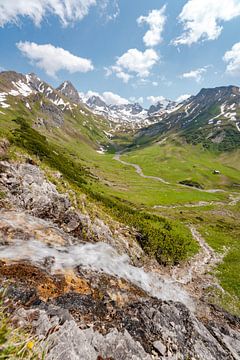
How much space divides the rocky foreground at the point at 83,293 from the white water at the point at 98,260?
9 cm

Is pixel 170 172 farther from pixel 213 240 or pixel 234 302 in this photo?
pixel 234 302

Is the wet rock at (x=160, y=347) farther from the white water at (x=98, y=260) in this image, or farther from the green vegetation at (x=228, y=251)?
the green vegetation at (x=228, y=251)

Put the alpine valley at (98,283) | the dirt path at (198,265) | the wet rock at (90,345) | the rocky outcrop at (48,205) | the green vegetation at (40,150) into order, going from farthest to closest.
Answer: the green vegetation at (40,150) → the dirt path at (198,265) → the rocky outcrop at (48,205) → the alpine valley at (98,283) → the wet rock at (90,345)

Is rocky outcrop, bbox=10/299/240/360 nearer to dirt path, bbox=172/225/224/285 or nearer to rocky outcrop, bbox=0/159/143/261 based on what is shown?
rocky outcrop, bbox=0/159/143/261

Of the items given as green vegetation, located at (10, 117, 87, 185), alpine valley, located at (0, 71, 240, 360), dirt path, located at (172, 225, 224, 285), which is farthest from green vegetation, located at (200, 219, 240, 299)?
green vegetation, located at (10, 117, 87, 185)

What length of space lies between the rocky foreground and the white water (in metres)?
0.09

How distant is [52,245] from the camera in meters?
18.2

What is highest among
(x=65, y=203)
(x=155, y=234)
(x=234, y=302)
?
(x=65, y=203)

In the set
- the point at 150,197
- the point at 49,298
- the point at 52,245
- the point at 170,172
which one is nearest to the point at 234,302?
the point at 52,245

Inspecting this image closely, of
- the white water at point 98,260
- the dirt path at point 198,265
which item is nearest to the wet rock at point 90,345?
the white water at point 98,260

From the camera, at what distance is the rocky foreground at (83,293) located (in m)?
9.02

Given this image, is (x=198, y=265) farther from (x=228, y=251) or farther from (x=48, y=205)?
(x=48, y=205)

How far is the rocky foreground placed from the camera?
9023 millimetres

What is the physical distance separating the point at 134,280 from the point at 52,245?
8243 mm
